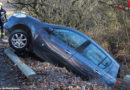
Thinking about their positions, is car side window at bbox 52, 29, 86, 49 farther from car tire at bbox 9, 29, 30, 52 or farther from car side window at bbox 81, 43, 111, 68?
car tire at bbox 9, 29, 30, 52

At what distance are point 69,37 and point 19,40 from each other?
1.56 meters

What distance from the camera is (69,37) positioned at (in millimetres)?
6570

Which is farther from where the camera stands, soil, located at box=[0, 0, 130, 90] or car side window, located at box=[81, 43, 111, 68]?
car side window, located at box=[81, 43, 111, 68]

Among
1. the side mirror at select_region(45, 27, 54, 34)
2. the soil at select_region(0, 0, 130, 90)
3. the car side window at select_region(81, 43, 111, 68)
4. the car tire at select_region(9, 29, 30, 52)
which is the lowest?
the soil at select_region(0, 0, 130, 90)

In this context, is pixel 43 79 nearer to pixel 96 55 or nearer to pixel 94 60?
pixel 94 60

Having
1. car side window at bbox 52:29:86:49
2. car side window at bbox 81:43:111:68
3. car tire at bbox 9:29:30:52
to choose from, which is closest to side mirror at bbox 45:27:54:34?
car side window at bbox 52:29:86:49

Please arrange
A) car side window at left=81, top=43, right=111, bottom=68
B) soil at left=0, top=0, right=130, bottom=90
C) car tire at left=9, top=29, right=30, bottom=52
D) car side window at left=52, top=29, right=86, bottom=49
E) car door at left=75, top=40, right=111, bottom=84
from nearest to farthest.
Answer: soil at left=0, top=0, right=130, bottom=90 < car door at left=75, top=40, right=111, bottom=84 < car side window at left=81, top=43, right=111, bottom=68 < car side window at left=52, top=29, right=86, bottom=49 < car tire at left=9, top=29, right=30, bottom=52

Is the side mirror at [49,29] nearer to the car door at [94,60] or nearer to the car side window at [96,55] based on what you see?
the car door at [94,60]

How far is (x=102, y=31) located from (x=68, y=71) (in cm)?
610

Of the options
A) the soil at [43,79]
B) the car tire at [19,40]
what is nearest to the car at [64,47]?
the car tire at [19,40]

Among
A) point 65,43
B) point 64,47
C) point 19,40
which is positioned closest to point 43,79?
point 64,47

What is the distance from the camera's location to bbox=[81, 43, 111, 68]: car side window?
637 centimetres

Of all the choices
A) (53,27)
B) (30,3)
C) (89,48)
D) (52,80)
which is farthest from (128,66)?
(30,3)

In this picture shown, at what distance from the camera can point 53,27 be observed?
21.8 ft
